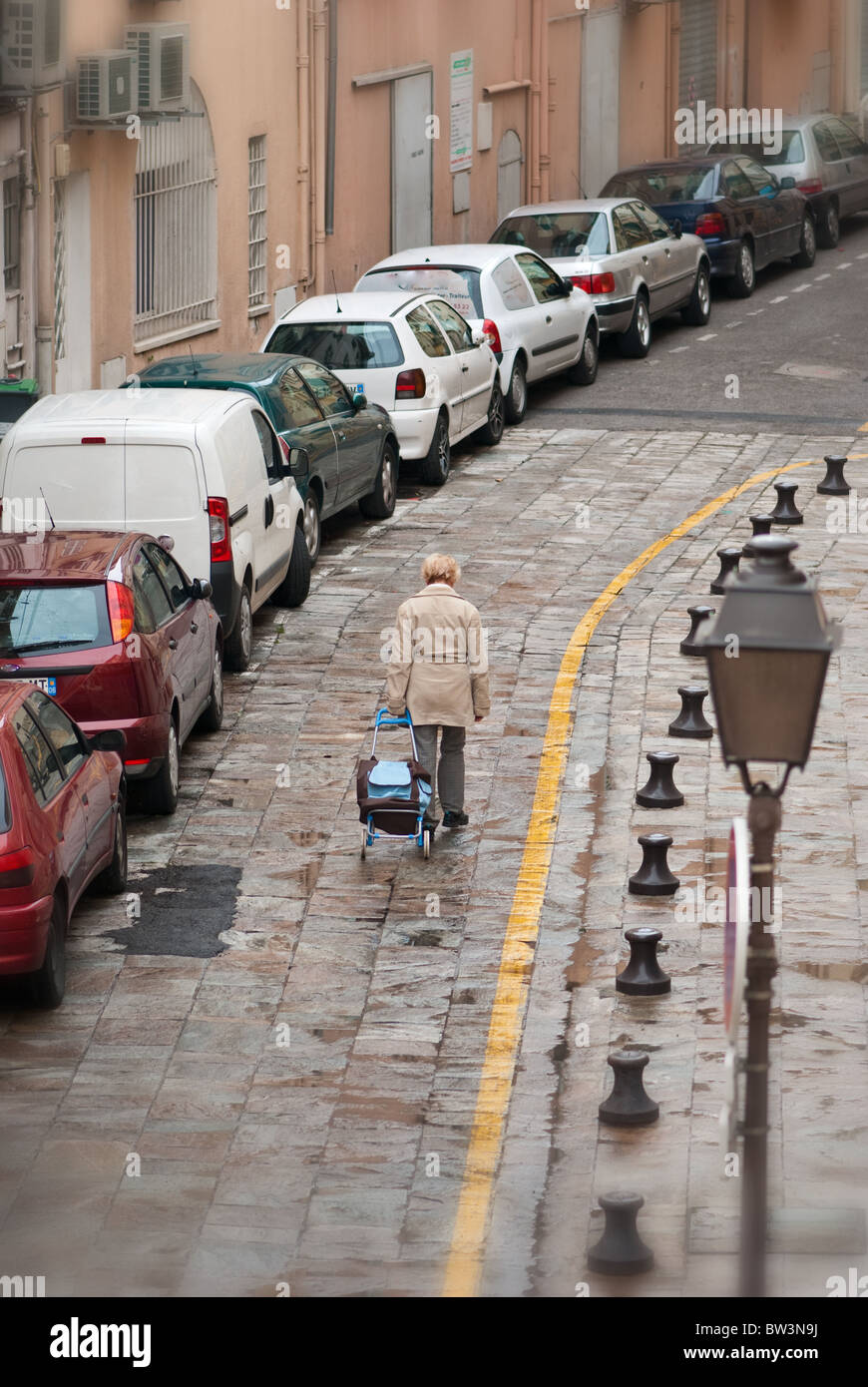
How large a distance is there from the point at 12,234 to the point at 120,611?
8.65 m

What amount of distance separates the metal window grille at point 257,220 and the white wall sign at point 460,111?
5.33 meters

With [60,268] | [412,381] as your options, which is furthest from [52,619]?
[60,268]

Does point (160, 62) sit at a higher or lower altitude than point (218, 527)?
higher

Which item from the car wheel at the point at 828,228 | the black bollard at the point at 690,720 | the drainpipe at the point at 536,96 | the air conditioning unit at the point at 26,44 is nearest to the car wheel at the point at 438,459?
the air conditioning unit at the point at 26,44

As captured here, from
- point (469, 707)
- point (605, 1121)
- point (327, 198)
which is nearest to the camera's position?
point (605, 1121)

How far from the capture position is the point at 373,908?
10617 millimetres

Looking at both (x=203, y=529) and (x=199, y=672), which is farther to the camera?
(x=203, y=529)

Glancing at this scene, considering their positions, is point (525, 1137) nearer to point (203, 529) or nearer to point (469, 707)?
point (469, 707)

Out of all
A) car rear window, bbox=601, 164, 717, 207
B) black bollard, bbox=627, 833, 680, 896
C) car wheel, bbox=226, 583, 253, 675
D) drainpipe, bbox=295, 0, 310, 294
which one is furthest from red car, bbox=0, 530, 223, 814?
car rear window, bbox=601, 164, 717, 207

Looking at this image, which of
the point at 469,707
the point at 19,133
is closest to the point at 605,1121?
the point at 469,707

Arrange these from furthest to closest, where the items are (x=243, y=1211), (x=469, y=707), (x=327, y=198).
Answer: (x=327, y=198)
(x=469, y=707)
(x=243, y=1211)

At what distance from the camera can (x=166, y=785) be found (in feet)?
38.5

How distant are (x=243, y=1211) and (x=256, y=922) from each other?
284 cm

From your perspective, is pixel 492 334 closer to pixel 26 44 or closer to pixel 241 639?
pixel 26 44
